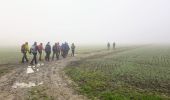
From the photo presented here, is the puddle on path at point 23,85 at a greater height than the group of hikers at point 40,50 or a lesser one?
lesser

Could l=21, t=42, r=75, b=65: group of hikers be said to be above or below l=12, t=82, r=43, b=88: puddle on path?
above

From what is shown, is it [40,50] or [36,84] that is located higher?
[40,50]

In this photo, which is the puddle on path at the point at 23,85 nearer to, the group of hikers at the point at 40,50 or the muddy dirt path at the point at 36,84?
the muddy dirt path at the point at 36,84

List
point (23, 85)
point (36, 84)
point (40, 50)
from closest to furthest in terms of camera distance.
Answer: point (23, 85)
point (36, 84)
point (40, 50)

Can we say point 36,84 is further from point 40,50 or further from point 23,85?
point 40,50

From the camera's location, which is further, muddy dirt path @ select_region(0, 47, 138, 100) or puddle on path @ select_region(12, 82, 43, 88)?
puddle on path @ select_region(12, 82, 43, 88)

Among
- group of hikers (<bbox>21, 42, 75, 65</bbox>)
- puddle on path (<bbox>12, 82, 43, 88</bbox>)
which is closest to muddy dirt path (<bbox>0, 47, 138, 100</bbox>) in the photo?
puddle on path (<bbox>12, 82, 43, 88</bbox>)

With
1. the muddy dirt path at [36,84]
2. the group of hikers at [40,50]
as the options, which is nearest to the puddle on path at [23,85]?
the muddy dirt path at [36,84]

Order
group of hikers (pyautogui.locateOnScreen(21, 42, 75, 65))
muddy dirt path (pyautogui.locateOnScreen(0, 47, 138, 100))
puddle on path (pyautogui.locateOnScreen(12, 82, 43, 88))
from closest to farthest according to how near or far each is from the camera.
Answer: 1. muddy dirt path (pyautogui.locateOnScreen(0, 47, 138, 100))
2. puddle on path (pyautogui.locateOnScreen(12, 82, 43, 88))
3. group of hikers (pyautogui.locateOnScreen(21, 42, 75, 65))

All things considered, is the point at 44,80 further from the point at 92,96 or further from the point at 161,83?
the point at 161,83

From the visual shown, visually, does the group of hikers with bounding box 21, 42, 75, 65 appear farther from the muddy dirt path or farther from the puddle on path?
the puddle on path

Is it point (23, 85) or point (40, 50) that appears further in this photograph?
point (40, 50)

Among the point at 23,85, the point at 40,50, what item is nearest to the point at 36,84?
the point at 23,85

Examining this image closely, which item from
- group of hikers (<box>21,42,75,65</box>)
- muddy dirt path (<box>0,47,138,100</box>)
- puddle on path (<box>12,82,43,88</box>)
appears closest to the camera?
muddy dirt path (<box>0,47,138,100</box>)
